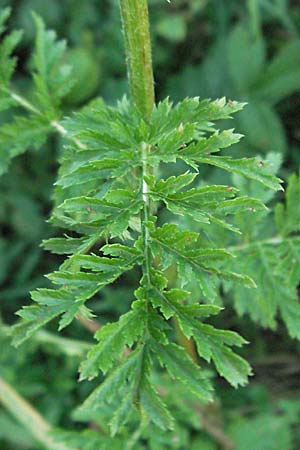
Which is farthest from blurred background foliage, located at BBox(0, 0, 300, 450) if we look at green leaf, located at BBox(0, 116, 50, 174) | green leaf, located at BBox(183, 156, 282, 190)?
green leaf, located at BBox(183, 156, 282, 190)

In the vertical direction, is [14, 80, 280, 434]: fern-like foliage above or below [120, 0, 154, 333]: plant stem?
below

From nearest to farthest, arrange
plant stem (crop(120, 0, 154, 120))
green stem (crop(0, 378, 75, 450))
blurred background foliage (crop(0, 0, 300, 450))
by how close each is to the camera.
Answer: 1. plant stem (crop(120, 0, 154, 120))
2. green stem (crop(0, 378, 75, 450))
3. blurred background foliage (crop(0, 0, 300, 450))

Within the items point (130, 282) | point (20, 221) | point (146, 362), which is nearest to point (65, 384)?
point (130, 282)

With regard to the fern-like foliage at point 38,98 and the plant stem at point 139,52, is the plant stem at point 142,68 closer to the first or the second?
the plant stem at point 139,52

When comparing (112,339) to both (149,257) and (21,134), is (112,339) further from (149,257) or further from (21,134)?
(21,134)

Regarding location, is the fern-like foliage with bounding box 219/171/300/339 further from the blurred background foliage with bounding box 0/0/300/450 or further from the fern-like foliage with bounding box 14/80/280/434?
the blurred background foliage with bounding box 0/0/300/450

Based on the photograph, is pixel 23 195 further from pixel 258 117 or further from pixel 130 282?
pixel 258 117
